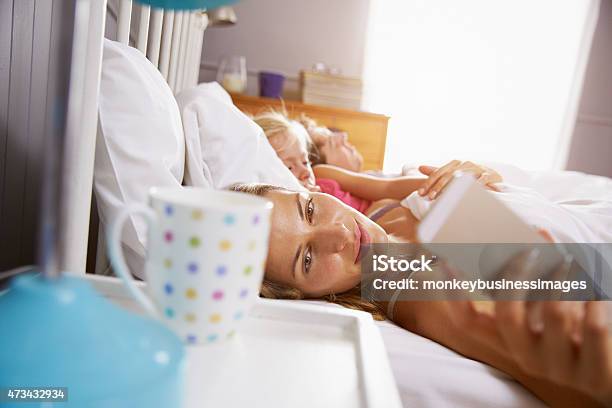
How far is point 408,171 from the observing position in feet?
5.94

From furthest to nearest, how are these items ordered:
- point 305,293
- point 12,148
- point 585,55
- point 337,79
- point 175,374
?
1. point 585,55
2. point 337,79
3. point 305,293
4. point 12,148
5. point 175,374

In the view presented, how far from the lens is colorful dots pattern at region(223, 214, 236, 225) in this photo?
12.8 inches

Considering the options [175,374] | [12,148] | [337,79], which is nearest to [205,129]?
[12,148]

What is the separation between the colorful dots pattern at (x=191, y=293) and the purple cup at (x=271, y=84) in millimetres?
2548

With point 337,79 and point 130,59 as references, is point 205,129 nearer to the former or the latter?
point 130,59

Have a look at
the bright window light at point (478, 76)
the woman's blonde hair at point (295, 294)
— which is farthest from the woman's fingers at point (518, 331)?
the bright window light at point (478, 76)

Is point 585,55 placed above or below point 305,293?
above

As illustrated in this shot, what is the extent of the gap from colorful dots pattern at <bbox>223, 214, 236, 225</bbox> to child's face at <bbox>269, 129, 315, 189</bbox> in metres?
1.16

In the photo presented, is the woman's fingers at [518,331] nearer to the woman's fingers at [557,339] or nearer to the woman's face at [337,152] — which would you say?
the woman's fingers at [557,339]

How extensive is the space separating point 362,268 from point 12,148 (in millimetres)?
599

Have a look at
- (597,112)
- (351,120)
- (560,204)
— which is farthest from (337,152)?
(597,112)

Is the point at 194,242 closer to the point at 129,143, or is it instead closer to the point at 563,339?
the point at 563,339

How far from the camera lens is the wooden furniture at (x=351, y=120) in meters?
2.66

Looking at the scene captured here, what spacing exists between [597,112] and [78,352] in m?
3.63
